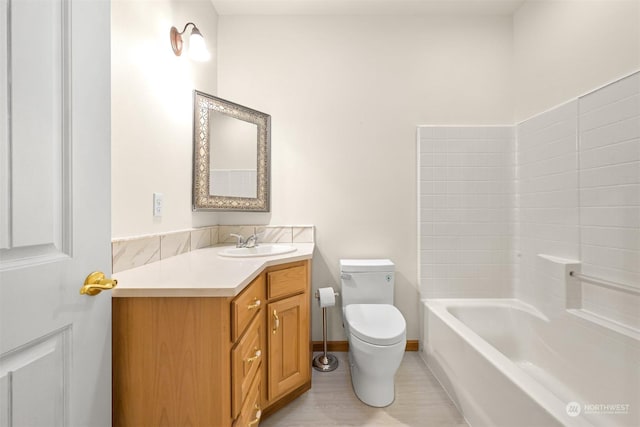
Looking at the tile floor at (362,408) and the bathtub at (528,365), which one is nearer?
the bathtub at (528,365)

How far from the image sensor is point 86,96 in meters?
0.66

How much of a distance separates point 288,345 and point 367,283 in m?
0.72

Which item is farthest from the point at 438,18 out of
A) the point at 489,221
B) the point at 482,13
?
the point at 489,221

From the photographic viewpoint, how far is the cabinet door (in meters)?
1.34

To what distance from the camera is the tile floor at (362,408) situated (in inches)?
54.9

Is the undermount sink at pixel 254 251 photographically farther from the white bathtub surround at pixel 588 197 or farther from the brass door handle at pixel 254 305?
the white bathtub surround at pixel 588 197

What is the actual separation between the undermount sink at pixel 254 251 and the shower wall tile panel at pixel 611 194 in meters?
1.71

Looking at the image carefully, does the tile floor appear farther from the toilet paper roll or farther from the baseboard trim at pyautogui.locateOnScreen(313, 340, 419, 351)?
the toilet paper roll

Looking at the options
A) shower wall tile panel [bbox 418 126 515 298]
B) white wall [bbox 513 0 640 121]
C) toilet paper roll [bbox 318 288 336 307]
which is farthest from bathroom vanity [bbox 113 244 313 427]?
white wall [bbox 513 0 640 121]

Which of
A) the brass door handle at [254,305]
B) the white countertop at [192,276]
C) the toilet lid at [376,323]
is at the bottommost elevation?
the toilet lid at [376,323]

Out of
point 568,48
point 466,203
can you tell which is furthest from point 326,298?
point 568,48

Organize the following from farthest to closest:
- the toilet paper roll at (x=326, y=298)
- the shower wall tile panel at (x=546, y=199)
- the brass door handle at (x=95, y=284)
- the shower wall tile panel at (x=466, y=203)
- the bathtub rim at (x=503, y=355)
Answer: the shower wall tile panel at (x=466, y=203)
the toilet paper roll at (x=326, y=298)
the shower wall tile panel at (x=546, y=199)
the bathtub rim at (x=503, y=355)
the brass door handle at (x=95, y=284)

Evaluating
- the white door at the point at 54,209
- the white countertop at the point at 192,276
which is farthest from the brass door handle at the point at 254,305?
the white door at the point at 54,209

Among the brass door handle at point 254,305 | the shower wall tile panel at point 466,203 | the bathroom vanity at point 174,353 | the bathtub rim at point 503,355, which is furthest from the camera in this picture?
the shower wall tile panel at point 466,203
